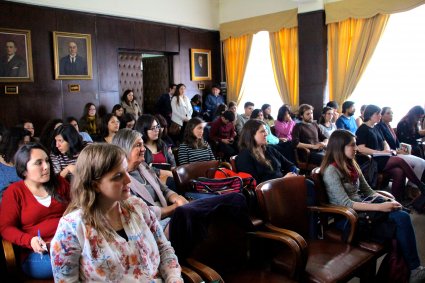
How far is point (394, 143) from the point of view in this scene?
5488 mm

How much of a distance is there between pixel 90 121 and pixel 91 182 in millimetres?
5707

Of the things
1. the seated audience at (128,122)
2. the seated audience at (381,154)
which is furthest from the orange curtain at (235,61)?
the seated audience at (381,154)

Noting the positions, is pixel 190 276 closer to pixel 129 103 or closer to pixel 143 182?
pixel 143 182

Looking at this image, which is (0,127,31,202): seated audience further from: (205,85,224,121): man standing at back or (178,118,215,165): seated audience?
(205,85,224,121): man standing at back

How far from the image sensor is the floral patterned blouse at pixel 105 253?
1462 millimetres

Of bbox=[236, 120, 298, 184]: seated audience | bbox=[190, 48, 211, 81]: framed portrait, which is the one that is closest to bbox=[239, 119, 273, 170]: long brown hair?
bbox=[236, 120, 298, 184]: seated audience

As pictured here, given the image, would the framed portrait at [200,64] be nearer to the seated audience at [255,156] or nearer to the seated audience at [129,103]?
the seated audience at [129,103]

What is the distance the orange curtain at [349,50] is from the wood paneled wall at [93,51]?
3361 mm

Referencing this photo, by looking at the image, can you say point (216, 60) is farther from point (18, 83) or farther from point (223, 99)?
point (18, 83)

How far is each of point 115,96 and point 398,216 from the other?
6213 millimetres

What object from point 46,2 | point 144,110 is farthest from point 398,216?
point 144,110

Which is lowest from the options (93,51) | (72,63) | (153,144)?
(153,144)

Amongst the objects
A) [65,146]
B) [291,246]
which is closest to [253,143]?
[291,246]

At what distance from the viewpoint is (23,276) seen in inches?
85.0
